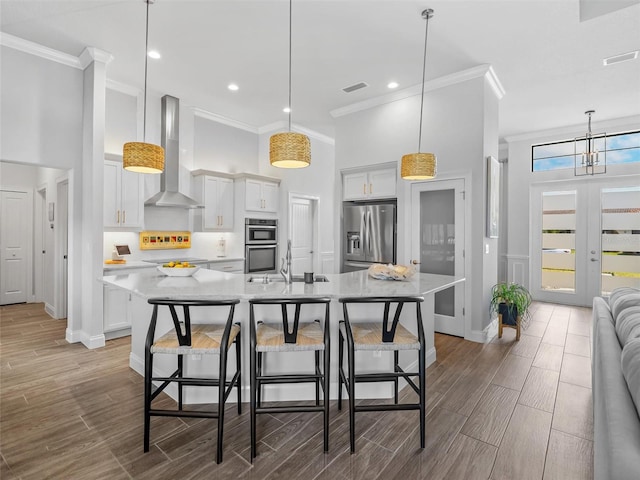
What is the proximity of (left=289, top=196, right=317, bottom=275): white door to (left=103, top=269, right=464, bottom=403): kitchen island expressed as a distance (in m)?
3.51

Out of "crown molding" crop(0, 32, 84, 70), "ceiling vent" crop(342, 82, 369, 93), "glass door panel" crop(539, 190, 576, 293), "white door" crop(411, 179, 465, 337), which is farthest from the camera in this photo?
"glass door panel" crop(539, 190, 576, 293)

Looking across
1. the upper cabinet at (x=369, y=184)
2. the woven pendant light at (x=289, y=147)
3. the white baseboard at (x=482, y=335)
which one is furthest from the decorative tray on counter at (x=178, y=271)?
the white baseboard at (x=482, y=335)

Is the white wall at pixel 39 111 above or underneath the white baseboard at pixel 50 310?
above

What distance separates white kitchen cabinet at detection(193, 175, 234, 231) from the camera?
530 centimetres

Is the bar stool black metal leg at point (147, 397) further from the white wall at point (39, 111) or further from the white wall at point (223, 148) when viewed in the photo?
the white wall at point (223, 148)

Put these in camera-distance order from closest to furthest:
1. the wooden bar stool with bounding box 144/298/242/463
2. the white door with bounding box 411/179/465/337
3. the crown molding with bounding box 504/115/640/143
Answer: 1. the wooden bar stool with bounding box 144/298/242/463
2. the white door with bounding box 411/179/465/337
3. the crown molding with bounding box 504/115/640/143

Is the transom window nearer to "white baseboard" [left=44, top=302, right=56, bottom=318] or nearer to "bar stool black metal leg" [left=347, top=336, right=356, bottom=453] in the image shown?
"bar stool black metal leg" [left=347, top=336, right=356, bottom=453]

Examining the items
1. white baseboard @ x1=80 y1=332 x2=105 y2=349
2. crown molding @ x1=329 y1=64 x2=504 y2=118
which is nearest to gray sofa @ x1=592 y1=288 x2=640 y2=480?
crown molding @ x1=329 y1=64 x2=504 y2=118

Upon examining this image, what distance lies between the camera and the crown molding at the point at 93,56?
3.68 metres

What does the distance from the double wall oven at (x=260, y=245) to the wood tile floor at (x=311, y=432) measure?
2733 mm

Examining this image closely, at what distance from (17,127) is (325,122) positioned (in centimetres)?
429

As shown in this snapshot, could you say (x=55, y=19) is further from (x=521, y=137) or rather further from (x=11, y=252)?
Result: (x=521, y=137)

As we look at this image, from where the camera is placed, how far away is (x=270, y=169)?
6.35 meters

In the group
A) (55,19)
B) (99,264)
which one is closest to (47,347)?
(99,264)
